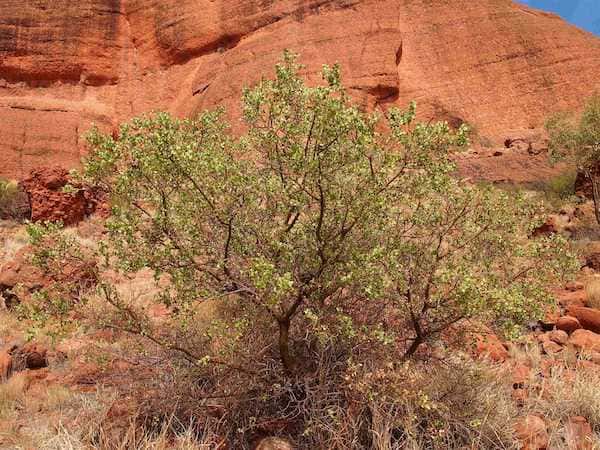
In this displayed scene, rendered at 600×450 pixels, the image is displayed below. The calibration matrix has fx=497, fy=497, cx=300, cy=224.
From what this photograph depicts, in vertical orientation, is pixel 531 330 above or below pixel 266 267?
below

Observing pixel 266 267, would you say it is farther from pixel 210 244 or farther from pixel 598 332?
pixel 598 332

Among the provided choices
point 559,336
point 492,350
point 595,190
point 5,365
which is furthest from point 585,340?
point 595,190

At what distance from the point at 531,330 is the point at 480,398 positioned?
278 centimetres

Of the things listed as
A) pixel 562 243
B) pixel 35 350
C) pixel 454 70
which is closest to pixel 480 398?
pixel 562 243

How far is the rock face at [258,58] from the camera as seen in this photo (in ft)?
79.4

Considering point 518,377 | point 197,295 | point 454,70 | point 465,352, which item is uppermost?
point 454,70

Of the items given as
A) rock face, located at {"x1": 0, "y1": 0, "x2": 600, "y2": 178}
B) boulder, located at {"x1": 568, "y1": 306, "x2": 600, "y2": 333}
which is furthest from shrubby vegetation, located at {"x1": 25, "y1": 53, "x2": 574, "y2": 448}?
rock face, located at {"x1": 0, "y1": 0, "x2": 600, "y2": 178}

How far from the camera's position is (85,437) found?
3588mm

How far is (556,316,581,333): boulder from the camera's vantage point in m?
6.02

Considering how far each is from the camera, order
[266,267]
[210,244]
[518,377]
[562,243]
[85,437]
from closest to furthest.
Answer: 1. [266,267]
2. [85,437]
3. [210,244]
4. [562,243]
5. [518,377]

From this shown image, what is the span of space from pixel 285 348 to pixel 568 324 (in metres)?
4.03

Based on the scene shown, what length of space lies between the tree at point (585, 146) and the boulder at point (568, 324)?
765 cm

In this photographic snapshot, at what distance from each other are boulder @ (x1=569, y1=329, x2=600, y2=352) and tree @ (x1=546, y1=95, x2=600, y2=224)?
7.94 metres

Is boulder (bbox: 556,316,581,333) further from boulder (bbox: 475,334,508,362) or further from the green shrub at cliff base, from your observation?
the green shrub at cliff base
